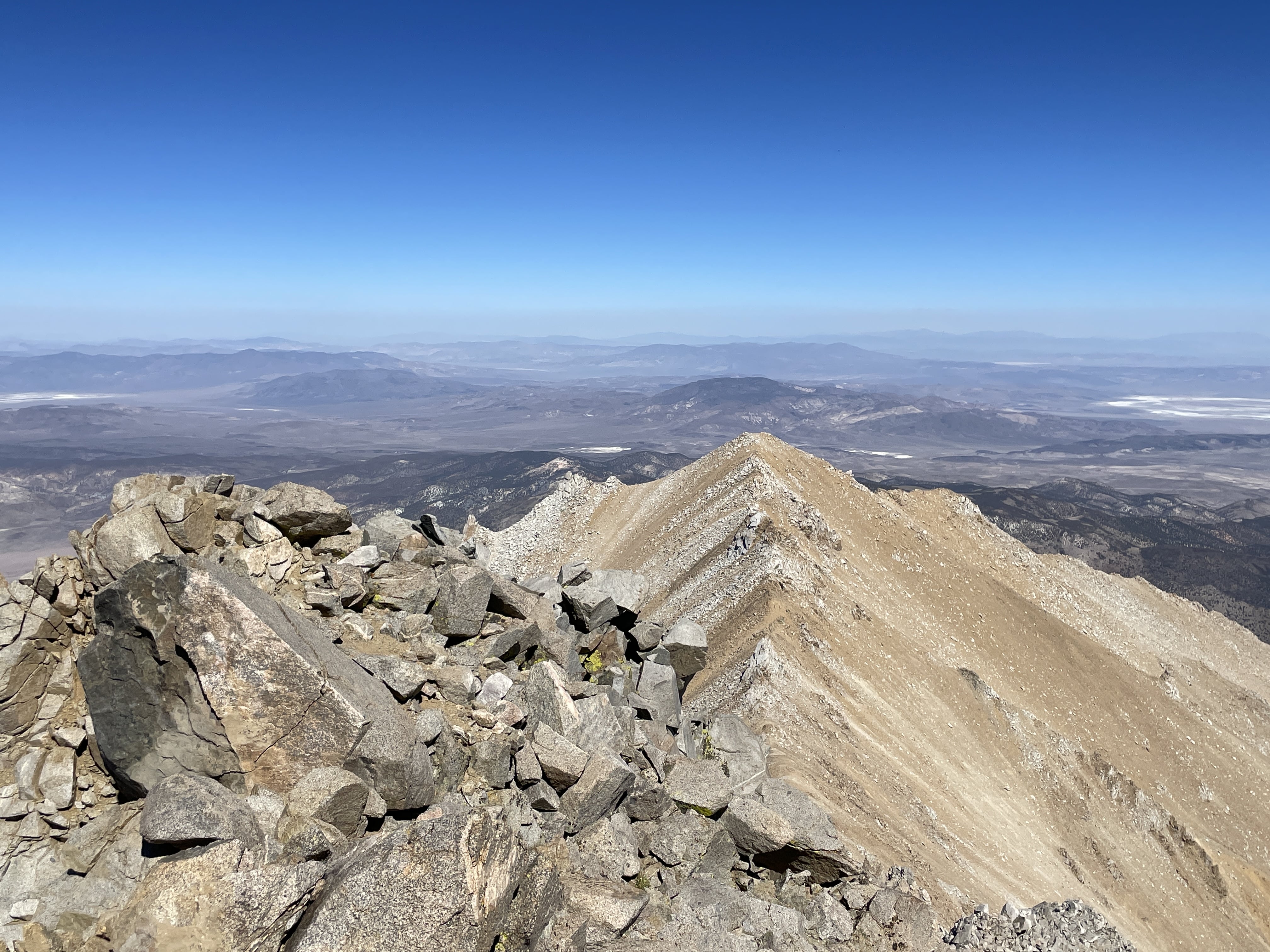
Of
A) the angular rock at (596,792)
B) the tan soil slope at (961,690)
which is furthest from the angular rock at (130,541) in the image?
the tan soil slope at (961,690)

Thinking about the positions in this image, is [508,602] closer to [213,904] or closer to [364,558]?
[364,558]

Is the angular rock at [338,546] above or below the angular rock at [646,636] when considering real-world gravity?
above

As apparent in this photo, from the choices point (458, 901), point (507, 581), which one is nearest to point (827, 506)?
point (507, 581)

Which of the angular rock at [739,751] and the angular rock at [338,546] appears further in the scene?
the angular rock at [338,546]

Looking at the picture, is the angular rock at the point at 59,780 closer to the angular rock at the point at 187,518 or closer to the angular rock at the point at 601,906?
the angular rock at the point at 187,518

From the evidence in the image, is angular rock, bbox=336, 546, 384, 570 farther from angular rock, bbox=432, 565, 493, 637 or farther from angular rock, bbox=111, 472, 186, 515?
angular rock, bbox=111, 472, 186, 515

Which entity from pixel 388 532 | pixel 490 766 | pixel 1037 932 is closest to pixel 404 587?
pixel 388 532
